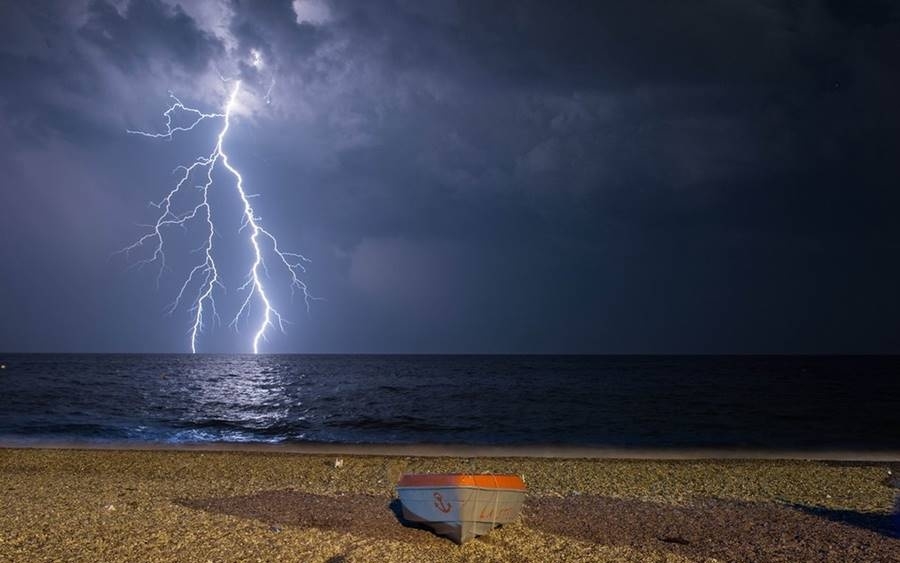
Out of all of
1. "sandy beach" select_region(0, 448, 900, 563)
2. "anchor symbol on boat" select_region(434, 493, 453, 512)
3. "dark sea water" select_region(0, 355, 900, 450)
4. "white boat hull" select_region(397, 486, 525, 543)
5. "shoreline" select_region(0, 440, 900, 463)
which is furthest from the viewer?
"dark sea water" select_region(0, 355, 900, 450)

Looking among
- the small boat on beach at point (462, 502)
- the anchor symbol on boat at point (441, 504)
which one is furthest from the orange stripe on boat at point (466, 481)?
the anchor symbol on boat at point (441, 504)

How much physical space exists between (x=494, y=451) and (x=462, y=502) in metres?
13.0

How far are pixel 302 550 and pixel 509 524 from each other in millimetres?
3278

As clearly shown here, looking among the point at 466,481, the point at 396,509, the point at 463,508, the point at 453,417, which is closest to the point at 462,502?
the point at 463,508

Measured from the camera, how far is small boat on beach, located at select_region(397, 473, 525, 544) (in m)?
9.66

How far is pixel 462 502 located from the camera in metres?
9.57

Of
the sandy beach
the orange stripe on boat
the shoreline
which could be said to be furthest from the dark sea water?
the orange stripe on boat

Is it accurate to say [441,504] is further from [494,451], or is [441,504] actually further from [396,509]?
[494,451]

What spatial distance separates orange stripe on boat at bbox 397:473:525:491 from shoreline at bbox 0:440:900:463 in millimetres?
9806

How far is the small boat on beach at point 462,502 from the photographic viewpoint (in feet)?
31.7

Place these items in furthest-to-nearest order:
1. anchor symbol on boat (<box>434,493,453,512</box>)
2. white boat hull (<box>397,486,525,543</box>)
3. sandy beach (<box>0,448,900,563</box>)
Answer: anchor symbol on boat (<box>434,493,453,512</box>)
white boat hull (<box>397,486,525,543</box>)
sandy beach (<box>0,448,900,563</box>)

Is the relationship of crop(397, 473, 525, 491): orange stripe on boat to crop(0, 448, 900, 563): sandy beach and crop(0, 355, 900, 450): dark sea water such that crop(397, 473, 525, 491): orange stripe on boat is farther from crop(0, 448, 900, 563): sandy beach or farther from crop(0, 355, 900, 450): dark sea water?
crop(0, 355, 900, 450): dark sea water

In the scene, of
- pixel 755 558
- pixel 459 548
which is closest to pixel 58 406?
pixel 459 548

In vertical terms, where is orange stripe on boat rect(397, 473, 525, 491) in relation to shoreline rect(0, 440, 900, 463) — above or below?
above
